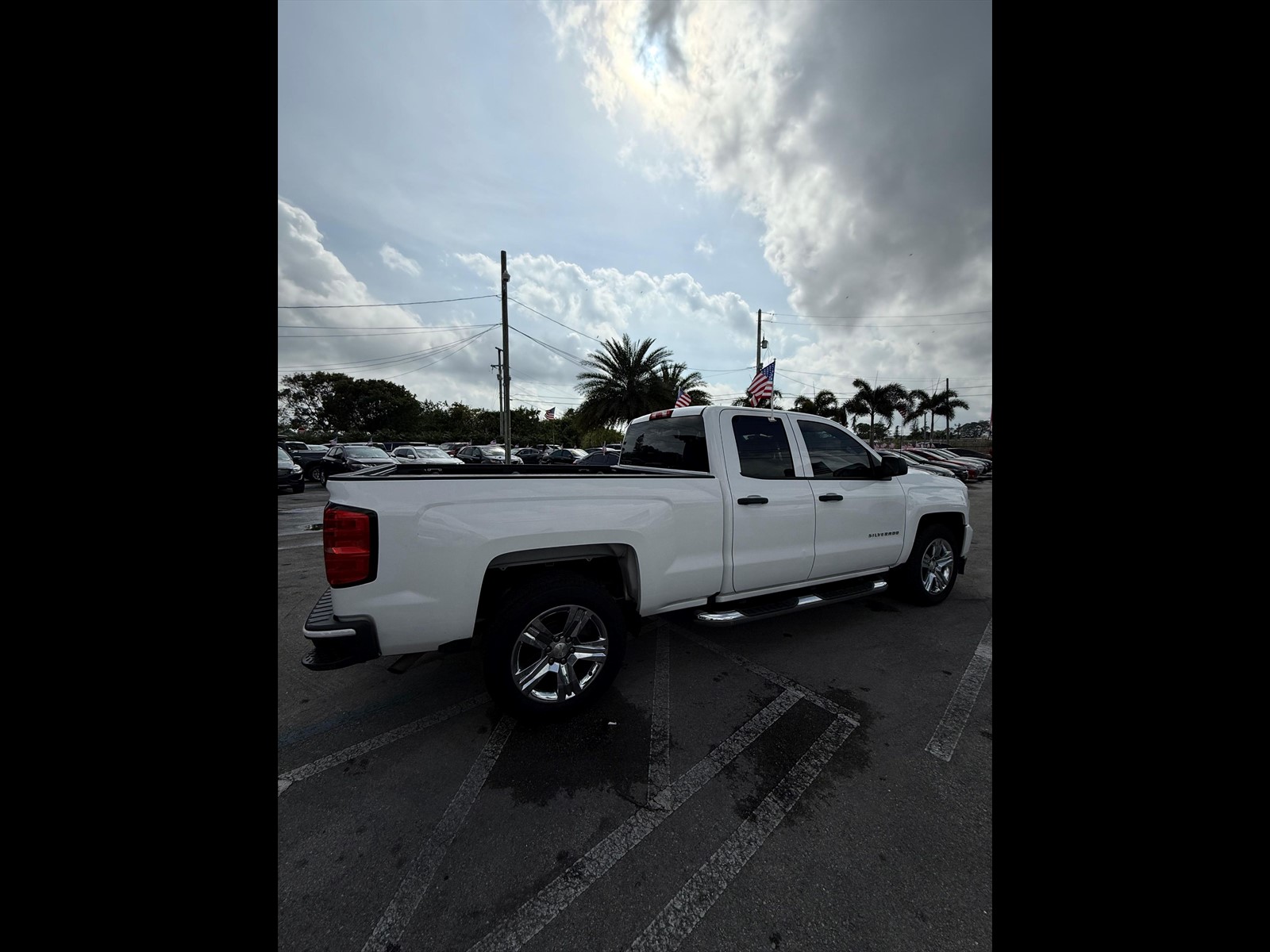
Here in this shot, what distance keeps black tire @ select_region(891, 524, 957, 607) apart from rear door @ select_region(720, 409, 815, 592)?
1.56 metres

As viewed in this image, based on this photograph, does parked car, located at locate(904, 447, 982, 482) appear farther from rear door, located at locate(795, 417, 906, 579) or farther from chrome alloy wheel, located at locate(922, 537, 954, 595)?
rear door, located at locate(795, 417, 906, 579)

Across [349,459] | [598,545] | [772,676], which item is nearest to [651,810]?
[598,545]

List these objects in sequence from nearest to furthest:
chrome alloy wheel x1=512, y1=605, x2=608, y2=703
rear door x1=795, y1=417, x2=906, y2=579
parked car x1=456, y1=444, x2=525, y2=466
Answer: chrome alloy wheel x1=512, y1=605, x2=608, y2=703, rear door x1=795, y1=417, x2=906, y2=579, parked car x1=456, y1=444, x2=525, y2=466

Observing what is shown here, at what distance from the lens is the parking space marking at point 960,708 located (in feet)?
8.63

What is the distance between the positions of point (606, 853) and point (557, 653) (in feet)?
3.57

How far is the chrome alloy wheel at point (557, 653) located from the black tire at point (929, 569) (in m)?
3.43

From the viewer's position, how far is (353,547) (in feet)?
7.76

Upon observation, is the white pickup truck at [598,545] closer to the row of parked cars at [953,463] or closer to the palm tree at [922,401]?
the row of parked cars at [953,463]

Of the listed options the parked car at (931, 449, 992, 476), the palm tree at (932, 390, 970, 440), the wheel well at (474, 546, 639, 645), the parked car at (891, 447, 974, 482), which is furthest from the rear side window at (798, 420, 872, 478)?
the palm tree at (932, 390, 970, 440)

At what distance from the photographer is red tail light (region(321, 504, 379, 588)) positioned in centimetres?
236

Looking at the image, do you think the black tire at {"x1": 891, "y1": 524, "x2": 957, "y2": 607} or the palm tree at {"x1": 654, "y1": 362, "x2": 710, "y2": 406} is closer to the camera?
the black tire at {"x1": 891, "y1": 524, "x2": 957, "y2": 607}
